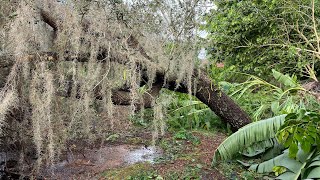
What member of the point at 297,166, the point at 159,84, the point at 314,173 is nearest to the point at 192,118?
the point at 159,84

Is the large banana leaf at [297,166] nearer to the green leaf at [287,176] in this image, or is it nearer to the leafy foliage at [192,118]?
the green leaf at [287,176]

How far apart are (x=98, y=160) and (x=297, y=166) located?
9.10ft

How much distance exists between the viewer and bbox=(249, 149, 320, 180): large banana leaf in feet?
13.8

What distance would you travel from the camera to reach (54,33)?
4750mm

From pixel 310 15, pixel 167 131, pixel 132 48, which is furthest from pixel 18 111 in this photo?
pixel 310 15

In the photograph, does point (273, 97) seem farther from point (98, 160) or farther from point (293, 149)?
point (98, 160)

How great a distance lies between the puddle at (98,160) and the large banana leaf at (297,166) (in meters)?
1.65

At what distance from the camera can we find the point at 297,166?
4465 millimetres

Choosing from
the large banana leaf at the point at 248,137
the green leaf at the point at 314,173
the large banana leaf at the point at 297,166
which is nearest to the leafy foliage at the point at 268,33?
the large banana leaf at the point at 248,137

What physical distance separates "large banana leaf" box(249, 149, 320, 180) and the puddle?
1.65 metres

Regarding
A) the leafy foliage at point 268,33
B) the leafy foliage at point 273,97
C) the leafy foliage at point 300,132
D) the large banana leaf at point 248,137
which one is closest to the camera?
the leafy foliage at point 300,132

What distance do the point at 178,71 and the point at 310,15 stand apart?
5260mm

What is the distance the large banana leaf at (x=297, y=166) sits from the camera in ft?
13.8

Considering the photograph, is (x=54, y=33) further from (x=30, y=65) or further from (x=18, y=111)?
(x=18, y=111)
